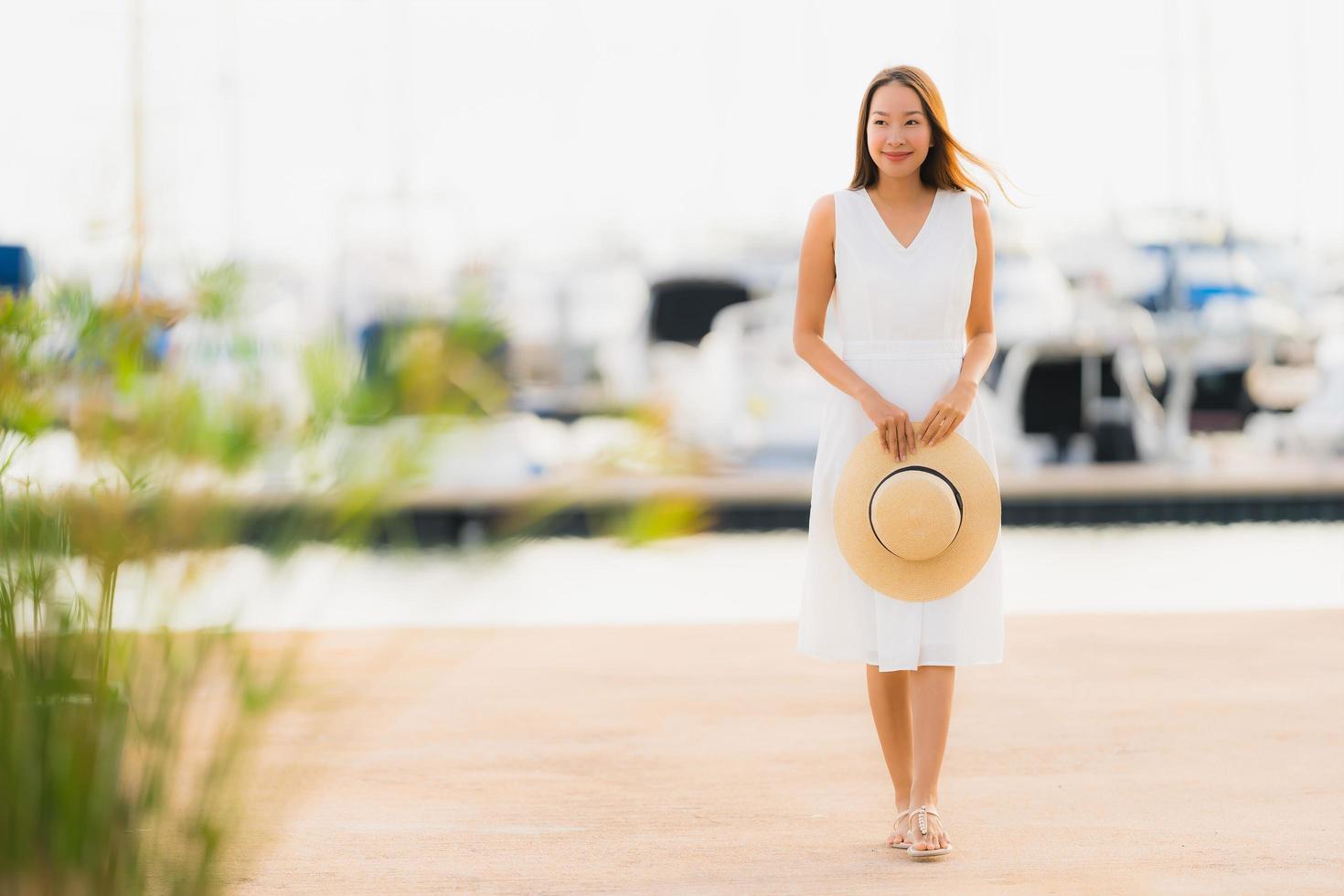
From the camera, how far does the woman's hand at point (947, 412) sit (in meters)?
2.84

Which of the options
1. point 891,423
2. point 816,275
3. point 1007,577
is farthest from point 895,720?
point 1007,577

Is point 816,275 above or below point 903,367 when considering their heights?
above

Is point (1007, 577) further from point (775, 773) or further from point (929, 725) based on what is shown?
point (929, 725)

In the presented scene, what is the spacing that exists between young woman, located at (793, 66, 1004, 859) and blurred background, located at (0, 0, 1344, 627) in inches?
6.5

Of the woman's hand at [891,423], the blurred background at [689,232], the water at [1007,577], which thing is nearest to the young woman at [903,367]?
the woman's hand at [891,423]

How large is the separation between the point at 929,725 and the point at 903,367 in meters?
Answer: 0.61

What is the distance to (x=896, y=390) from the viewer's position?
2.91 metres

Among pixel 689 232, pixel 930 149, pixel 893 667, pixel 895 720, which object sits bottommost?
pixel 895 720

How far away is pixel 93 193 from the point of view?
211cm

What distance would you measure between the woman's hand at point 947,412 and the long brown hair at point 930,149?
13.8 inches

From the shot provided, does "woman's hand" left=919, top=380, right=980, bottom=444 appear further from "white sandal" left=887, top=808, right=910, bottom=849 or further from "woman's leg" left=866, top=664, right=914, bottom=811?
"white sandal" left=887, top=808, right=910, bottom=849

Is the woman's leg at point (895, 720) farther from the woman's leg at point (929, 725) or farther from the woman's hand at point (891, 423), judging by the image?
the woman's hand at point (891, 423)

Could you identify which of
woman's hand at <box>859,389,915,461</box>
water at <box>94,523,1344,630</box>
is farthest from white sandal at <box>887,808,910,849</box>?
water at <box>94,523,1344,630</box>

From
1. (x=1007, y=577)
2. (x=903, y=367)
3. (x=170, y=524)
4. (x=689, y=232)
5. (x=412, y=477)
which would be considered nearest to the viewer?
(x=412, y=477)
